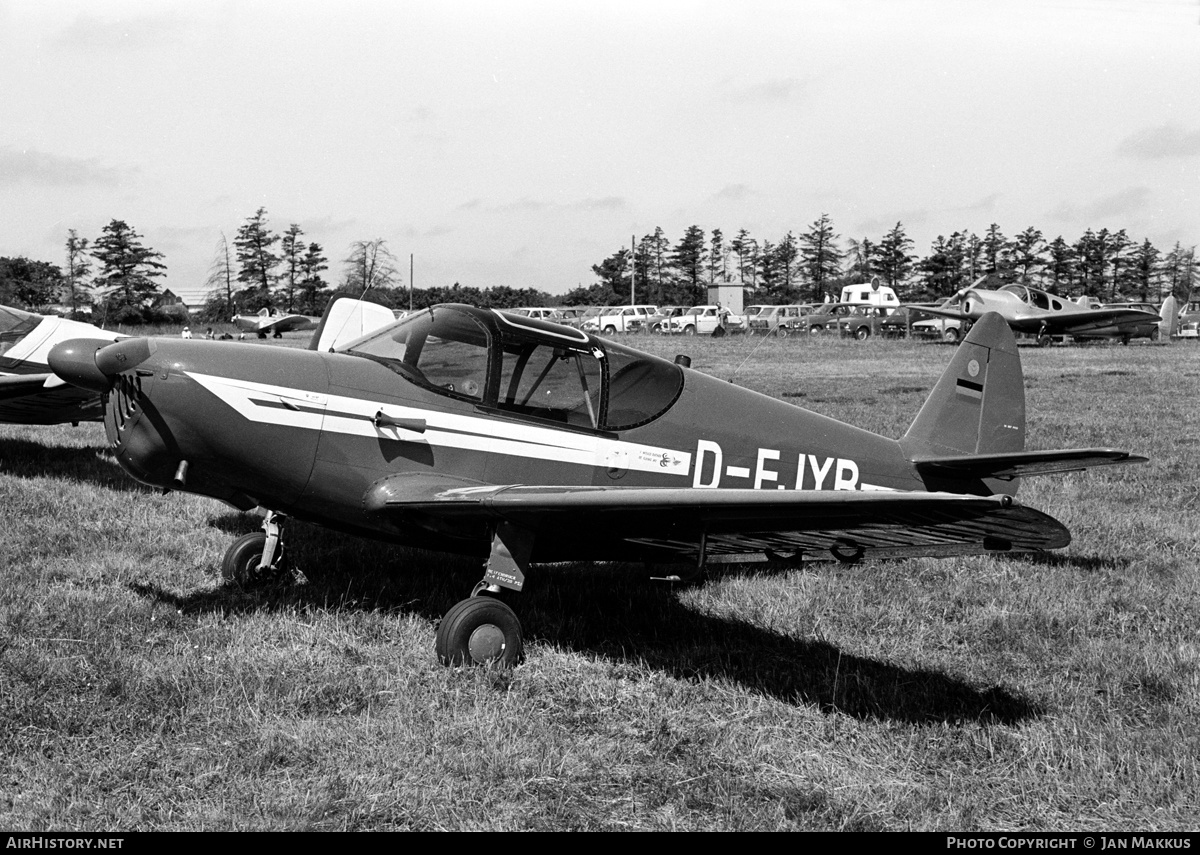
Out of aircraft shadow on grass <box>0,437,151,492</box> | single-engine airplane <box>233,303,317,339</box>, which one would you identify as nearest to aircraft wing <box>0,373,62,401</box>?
aircraft shadow on grass <box>0,437,151,492</box>

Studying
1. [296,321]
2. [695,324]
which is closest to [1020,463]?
[296,321]

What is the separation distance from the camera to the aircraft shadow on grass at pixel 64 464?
9.80 meters

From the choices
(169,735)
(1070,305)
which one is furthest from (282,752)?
(1070,305)

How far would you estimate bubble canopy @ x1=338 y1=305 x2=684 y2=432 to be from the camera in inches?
218

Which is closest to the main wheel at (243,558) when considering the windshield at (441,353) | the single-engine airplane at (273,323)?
the windshield at (441,353)

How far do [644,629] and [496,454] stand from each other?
1.33 meters

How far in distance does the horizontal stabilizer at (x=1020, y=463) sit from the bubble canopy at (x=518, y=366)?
1.94 metres

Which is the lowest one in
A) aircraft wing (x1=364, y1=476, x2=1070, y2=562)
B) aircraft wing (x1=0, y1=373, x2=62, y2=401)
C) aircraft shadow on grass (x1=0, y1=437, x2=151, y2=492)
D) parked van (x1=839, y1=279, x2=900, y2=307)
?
aircraft shadow on grass (x1=0, y1=437, x2=151, y2=492)

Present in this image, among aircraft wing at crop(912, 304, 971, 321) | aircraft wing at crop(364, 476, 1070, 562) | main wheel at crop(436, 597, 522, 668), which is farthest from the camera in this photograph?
aircraft wing at crop(912, 304, 971, 321)

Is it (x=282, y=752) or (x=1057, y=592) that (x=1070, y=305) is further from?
(x=282, y=752)

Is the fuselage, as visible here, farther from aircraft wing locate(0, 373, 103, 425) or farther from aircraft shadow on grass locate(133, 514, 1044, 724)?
aircraft wing locate(0, 373, 103, 425)

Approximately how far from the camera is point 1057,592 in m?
6.31

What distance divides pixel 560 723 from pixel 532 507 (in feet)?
3.22

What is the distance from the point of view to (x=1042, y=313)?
33406 millimetres
